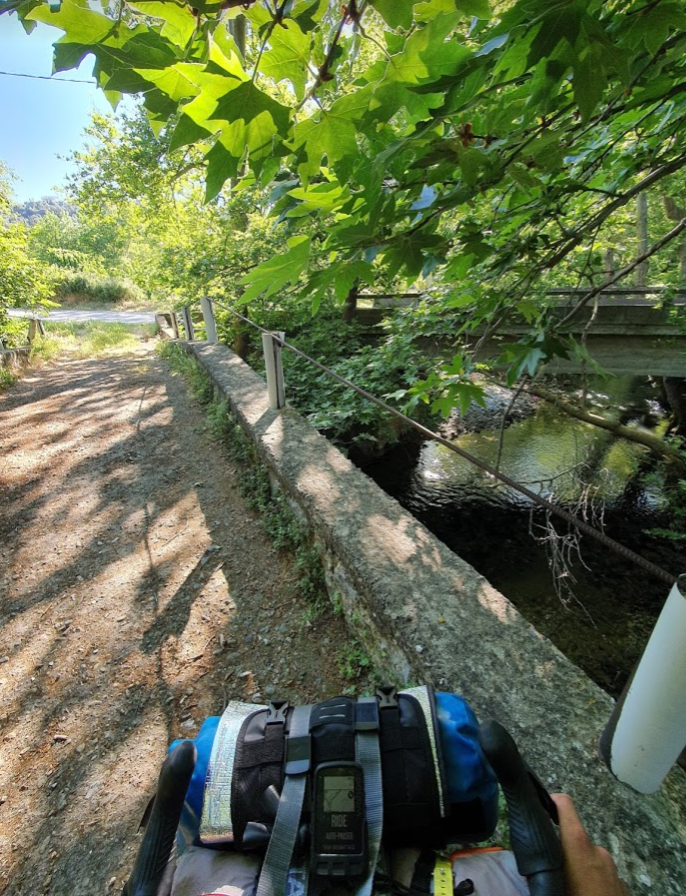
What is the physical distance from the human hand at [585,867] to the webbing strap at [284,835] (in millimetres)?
642

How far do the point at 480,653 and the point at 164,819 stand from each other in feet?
4.04

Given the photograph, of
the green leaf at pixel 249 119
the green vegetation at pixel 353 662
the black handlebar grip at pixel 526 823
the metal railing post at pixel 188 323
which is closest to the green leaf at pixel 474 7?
the green leaf at pixel 249 119

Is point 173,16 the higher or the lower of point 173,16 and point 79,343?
the higher

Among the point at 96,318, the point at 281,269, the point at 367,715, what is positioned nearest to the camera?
the point at 281,269

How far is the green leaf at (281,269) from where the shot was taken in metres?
0.90

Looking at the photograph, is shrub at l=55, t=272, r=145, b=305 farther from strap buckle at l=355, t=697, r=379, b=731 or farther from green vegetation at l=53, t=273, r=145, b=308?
strap buckle at l=355, t=697, r=379, b=731

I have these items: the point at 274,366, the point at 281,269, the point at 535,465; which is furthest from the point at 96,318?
the point at 281,269

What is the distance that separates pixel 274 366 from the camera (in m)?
4.27

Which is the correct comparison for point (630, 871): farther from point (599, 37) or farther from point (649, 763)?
point (599, 37)

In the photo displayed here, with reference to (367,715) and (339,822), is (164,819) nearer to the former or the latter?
(339,822)

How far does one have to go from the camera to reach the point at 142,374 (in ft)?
26.5

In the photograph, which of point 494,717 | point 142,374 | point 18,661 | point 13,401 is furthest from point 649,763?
point 142,374

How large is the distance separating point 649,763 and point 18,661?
3105 mm

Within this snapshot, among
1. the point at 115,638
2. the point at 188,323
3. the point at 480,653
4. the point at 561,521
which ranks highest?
the point at 188,323
